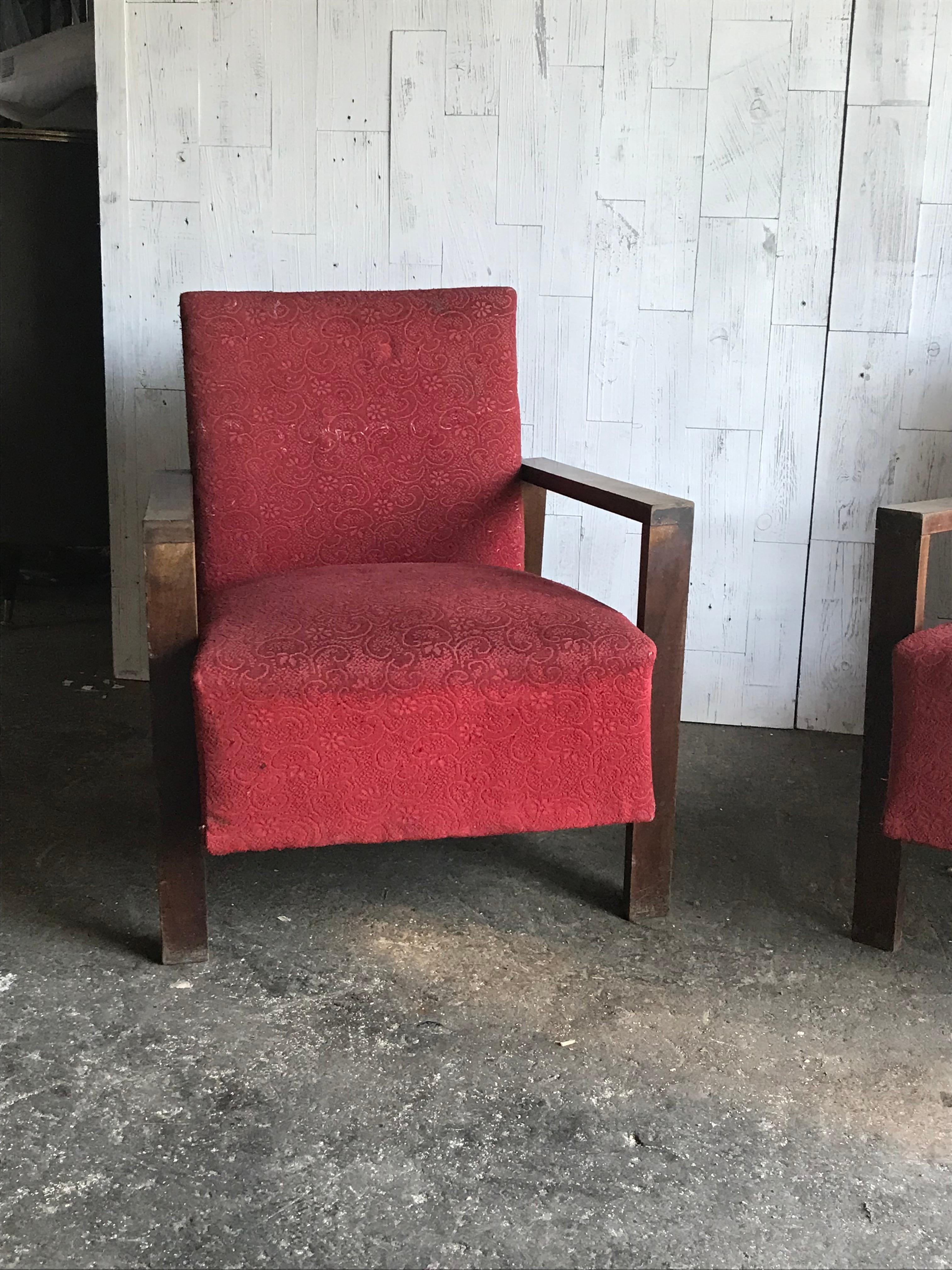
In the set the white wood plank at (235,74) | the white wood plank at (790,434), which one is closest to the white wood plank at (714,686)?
the white wood plank at (790,434)

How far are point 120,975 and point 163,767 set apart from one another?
0.29 m

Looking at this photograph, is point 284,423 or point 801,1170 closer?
point 801,1170

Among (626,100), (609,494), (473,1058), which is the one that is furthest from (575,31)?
(473,1058)

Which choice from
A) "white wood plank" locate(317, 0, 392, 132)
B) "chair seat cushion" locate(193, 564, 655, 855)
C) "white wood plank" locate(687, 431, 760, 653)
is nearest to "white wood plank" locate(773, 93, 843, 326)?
"white wood plank" locate(687, 431, 760, 653)

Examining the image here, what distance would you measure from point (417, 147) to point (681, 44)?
22.2 inches

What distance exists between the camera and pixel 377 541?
2072 millimetres

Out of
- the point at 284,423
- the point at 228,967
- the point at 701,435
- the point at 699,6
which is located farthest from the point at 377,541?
the point at 699,6

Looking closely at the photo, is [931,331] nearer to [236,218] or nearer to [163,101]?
[236,218]

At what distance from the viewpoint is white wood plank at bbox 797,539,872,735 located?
266cm

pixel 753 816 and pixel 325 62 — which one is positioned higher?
pixel 325 62

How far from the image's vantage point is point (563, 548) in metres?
2.72

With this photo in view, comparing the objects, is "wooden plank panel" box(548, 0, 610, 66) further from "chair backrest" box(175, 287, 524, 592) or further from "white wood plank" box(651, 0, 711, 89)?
"chair backrest" box(175, 287, 524, 592)

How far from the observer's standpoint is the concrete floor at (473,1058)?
123 centimetres

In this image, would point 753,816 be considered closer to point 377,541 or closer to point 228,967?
point 377,541
